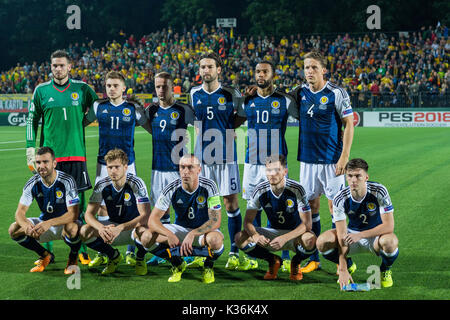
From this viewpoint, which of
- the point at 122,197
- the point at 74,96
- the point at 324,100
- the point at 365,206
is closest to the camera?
the point at 365,206

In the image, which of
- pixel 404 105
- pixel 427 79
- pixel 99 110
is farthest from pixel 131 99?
pixel 427 79

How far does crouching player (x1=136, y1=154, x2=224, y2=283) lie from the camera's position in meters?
5.99

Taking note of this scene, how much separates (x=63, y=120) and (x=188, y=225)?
2008 mm

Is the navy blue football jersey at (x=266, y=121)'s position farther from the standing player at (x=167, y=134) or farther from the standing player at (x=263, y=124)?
the standing player at (x=167, y=134)

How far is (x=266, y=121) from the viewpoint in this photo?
22.2ft

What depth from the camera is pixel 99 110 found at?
7.00 m

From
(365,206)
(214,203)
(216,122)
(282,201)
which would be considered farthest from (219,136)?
(365,206)

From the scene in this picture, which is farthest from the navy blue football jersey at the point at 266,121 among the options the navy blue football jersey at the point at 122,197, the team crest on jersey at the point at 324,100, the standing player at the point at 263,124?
the navy blue football jersey at the point at 122,197

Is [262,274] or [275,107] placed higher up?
[275,107]

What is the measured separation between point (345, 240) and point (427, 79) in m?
28.3

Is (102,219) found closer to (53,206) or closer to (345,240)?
(53,206)

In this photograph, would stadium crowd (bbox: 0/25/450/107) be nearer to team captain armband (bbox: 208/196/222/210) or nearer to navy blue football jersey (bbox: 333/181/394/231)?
team captain armband (bbox: 208/196/222/210)

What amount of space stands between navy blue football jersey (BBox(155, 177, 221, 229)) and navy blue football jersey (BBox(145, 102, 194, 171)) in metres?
0.79

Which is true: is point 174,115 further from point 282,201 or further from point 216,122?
point 282,201
